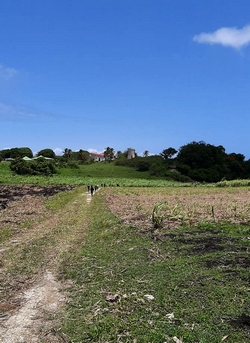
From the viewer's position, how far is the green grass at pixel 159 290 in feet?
15.5

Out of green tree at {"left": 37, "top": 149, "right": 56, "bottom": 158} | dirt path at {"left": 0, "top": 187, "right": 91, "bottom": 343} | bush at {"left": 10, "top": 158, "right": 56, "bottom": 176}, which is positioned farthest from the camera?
green tree at {"left": 37, "top": 149, "right": 56, "bottom": 158}

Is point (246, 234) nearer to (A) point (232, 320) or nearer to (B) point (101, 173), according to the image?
(A) point (232, 320)

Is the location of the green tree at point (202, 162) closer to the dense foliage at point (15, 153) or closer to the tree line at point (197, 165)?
the tree line at point (197, 165)

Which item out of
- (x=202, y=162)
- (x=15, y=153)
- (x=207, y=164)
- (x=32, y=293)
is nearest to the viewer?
(x=32, y=293)

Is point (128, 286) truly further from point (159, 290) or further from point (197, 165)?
point (197, 165)

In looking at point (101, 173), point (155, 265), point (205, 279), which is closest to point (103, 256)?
point (155, 265)

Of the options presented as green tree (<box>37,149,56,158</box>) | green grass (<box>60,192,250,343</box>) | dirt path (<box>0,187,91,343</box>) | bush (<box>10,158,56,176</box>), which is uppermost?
green tree (<box>37,149,56,158</box>)

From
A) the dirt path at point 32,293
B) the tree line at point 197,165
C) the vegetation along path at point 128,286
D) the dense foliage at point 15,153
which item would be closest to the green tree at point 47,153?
the dense foliage at point 15,153

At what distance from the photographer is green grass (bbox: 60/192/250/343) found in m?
4.74

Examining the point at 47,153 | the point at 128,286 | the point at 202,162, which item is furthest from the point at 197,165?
the point at 128,286

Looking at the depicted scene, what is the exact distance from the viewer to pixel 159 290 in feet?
20.4

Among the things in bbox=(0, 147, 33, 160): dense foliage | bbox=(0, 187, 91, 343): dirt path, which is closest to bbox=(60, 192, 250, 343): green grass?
bbox=(0, 187, 91, 343): dirt path

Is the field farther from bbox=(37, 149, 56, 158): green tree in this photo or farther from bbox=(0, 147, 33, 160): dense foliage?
bbox=(37, 149, 56, 158): green tree

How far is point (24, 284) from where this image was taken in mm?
7004
